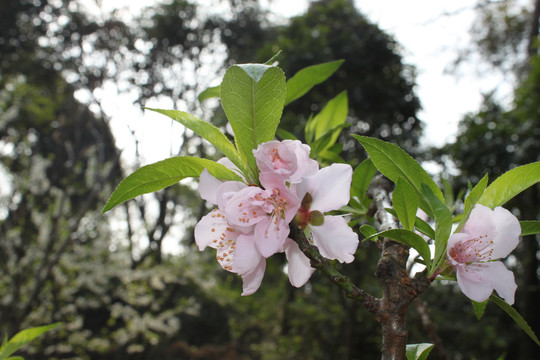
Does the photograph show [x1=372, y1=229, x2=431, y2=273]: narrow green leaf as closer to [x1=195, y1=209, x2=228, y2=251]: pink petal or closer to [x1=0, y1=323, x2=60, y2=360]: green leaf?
[x1=195, y1=209, x2=228, y2=251]: pink petal

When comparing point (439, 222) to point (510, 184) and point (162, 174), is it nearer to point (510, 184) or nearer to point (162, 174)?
point (510, 184)

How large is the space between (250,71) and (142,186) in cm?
17

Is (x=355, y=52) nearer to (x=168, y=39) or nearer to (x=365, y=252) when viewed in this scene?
(x=365, y=252)

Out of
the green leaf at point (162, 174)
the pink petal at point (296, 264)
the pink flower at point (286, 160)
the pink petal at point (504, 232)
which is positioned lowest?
the pink petal at point (504, 232)

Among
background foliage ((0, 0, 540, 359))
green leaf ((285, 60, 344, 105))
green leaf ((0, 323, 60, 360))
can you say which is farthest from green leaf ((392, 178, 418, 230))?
background foliage ((0, 0, 540, 359))

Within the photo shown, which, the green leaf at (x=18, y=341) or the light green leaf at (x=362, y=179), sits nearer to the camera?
the light green leaf at (x=362, y=179)

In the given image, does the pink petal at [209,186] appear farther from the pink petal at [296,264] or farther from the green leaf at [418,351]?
the green leaf at [418,351]

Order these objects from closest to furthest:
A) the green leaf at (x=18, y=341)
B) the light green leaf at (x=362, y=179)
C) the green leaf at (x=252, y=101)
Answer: the green leaf at (x=252, y=101) → the light green leaf at (x=362, y=179) → the green leaf at (x=18, y=341)

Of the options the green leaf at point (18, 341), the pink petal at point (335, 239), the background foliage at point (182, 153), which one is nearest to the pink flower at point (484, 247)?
the pink petal at point (335, 239)

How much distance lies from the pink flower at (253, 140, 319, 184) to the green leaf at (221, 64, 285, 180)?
0.03m

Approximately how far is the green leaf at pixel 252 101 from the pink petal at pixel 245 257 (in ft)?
0.30

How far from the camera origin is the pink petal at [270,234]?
391mm

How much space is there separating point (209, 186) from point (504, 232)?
319 millimetres

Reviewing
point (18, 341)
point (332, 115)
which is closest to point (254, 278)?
point (332, 115)
